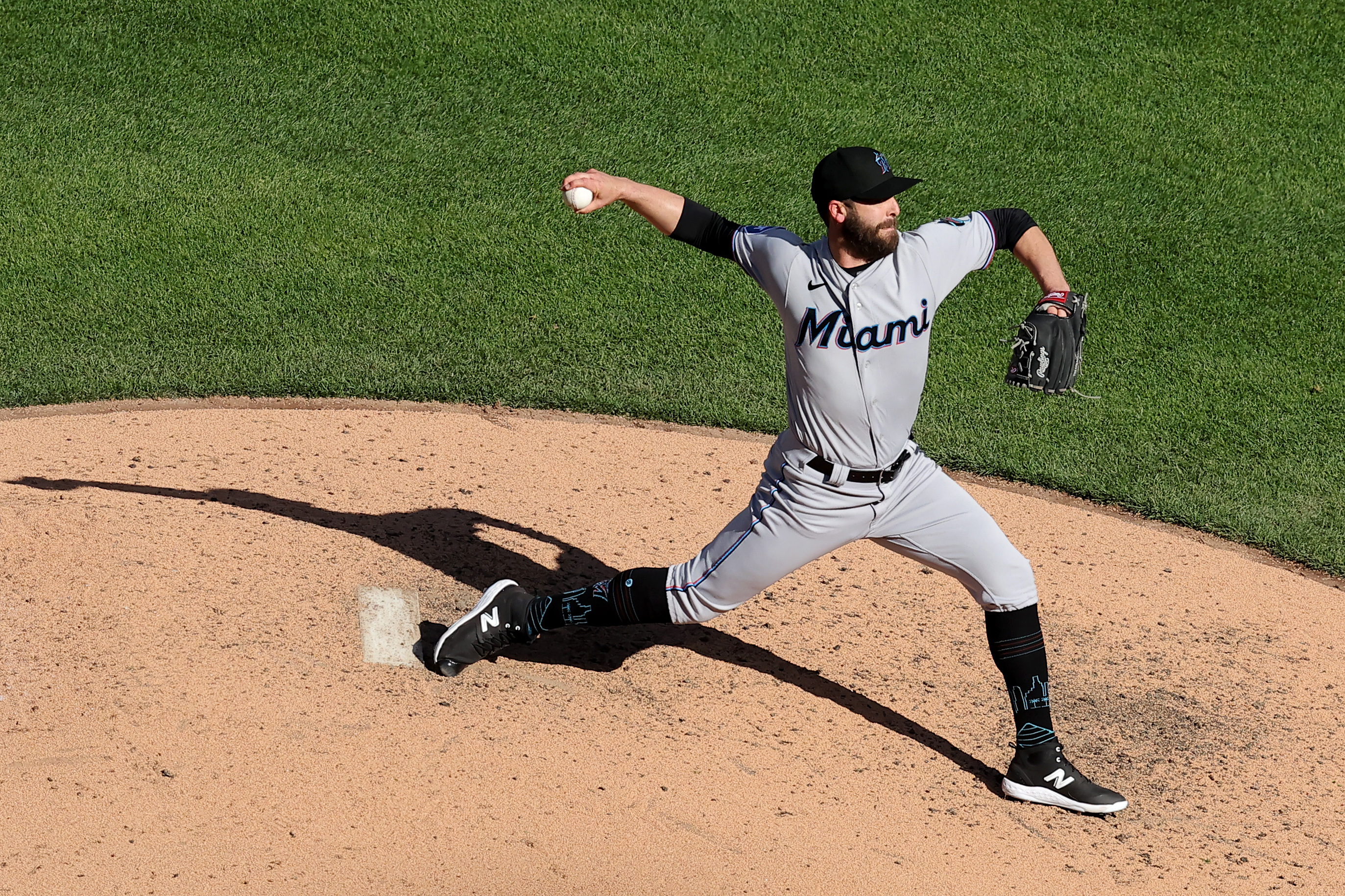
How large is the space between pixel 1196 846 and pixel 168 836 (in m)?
3.00

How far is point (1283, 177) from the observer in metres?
9.55

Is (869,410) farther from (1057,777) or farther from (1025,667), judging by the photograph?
(1057,777)

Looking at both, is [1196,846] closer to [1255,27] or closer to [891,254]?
[891,254]

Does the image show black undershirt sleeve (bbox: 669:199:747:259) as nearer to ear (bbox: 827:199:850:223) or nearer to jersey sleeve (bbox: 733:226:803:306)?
jersey sleeve (bbox: 733:226:803:306)

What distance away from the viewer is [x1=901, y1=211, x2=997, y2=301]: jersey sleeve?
4.12m

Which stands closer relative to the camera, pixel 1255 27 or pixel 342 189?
pixel 342 189

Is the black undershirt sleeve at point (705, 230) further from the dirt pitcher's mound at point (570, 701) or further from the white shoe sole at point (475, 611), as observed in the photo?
the dirt pitcher's mound at point (570, 701)

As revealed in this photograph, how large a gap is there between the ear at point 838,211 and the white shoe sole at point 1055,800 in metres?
1.83

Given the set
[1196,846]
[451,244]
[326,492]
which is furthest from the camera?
[451,244]

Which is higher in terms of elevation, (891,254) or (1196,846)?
(891,254)

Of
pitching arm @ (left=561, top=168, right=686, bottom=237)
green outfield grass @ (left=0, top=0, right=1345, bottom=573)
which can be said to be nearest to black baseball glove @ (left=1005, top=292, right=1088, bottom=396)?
pitching arm @ (left=561, top=168, right=686, bottom=237)

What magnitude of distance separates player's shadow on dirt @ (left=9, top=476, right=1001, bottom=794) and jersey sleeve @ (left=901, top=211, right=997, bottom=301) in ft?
4.99

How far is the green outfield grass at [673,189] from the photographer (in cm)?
716

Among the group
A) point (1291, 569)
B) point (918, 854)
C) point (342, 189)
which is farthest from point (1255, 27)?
point (918, 854)
